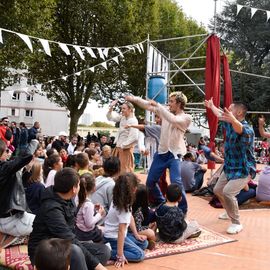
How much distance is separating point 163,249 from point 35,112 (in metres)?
47.7

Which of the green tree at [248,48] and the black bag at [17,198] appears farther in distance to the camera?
the green tree at [248,48]

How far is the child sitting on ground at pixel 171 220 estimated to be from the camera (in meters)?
5.05

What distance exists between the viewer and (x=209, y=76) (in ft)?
30.0

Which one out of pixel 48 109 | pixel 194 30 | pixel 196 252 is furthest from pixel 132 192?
pixel 48 109

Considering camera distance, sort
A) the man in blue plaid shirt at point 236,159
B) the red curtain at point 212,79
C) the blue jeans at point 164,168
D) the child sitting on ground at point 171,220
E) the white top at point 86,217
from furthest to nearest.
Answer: the red curtain at point 212,79
the blue jeans at point 164,168
the man in blue plaid shirt at point 236,159
the child sitting on ground at point 171,220
the white top at point 86,217

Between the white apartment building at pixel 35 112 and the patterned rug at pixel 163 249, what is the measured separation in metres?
45.6

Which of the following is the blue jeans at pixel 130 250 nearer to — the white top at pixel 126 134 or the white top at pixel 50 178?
the white top at pixel 50 178

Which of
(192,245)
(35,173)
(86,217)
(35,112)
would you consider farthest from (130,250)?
(35,112)

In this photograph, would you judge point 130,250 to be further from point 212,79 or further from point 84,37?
point 84,37

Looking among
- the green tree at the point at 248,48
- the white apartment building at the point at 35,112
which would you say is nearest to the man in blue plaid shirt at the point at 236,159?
the green tree at the point at 248,48

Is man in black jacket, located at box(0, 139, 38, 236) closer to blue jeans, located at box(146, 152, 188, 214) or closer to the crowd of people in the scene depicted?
the crowd of people

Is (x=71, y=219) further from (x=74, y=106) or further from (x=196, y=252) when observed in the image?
(x=74, y=106)

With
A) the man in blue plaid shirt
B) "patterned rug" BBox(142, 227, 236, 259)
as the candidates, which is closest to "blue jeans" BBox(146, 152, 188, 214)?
"patterned rug" BBox(142, 227, 236, 259)

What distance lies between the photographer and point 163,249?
488 cm
